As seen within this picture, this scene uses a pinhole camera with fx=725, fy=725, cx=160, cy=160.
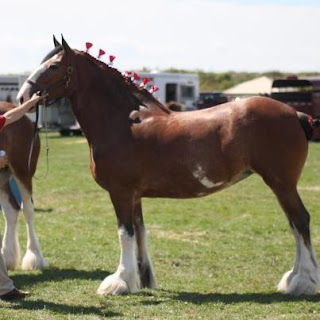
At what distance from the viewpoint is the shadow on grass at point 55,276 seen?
823 centimetres

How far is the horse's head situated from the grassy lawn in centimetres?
207

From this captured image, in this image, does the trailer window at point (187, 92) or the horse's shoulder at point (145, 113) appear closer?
the horse's shoulder at point (145, 113)

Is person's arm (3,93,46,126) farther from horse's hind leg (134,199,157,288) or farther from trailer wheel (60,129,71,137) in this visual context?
trailer wheel (60,129,71,137)

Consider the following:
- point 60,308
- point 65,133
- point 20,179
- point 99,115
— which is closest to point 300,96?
point 65,133

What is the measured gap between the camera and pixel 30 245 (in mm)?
9062

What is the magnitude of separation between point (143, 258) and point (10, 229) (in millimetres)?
2260

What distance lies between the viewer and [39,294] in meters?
7.45

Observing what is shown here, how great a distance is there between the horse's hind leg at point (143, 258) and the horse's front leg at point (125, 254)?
28 cm

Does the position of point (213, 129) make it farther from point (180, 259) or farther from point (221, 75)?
point (221, 75)

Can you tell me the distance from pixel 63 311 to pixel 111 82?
8.06 feet

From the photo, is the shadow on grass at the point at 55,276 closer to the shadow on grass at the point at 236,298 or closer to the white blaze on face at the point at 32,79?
the shadow on grass at the point at 236,298

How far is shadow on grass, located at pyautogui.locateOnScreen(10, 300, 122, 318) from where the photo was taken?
6.58 m

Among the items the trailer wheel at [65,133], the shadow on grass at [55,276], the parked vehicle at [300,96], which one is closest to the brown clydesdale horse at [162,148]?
the shadow on grass at [55,276]

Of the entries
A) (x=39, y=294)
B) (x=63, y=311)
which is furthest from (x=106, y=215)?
(x=63, y=311)
